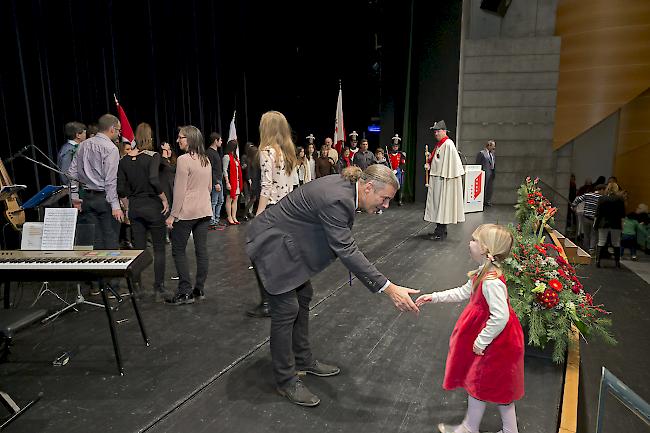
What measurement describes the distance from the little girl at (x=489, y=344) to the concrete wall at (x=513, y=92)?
9.02m

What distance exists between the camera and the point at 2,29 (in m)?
4.70

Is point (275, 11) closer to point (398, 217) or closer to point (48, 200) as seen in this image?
point (398, 217)

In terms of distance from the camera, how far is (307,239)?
224 cm

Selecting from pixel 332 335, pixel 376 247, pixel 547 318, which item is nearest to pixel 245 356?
pixel 332 335

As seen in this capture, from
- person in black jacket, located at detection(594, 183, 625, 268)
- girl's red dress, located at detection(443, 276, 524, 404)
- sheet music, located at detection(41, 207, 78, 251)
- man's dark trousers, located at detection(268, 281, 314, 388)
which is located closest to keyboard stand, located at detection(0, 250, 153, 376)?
sheet music, located at detection(41, 207, 78, 251)

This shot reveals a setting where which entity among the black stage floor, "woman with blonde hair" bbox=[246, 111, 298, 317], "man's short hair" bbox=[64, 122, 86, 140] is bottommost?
the black stage floor

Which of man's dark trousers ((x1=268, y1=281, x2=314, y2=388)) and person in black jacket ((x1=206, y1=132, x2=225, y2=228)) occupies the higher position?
person in black jacket ((x1=206, y1=132, x2=225, y2=228))

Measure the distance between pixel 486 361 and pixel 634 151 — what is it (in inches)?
467

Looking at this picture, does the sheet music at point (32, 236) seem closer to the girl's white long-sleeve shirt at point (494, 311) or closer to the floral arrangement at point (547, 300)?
the girl's white long-sleeve shirt at point (494, 311)

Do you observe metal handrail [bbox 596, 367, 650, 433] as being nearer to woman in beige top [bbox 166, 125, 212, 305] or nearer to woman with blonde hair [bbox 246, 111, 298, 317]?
woman with blonde hair [bbox 246, 111, 298, 317]

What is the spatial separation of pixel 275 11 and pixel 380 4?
3251 millimetres

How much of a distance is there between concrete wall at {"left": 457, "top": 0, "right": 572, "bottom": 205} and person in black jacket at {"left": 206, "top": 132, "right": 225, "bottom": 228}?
6001mm

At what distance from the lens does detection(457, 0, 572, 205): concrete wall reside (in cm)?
1006

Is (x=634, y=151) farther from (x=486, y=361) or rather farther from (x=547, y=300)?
(x=486, y=361)
